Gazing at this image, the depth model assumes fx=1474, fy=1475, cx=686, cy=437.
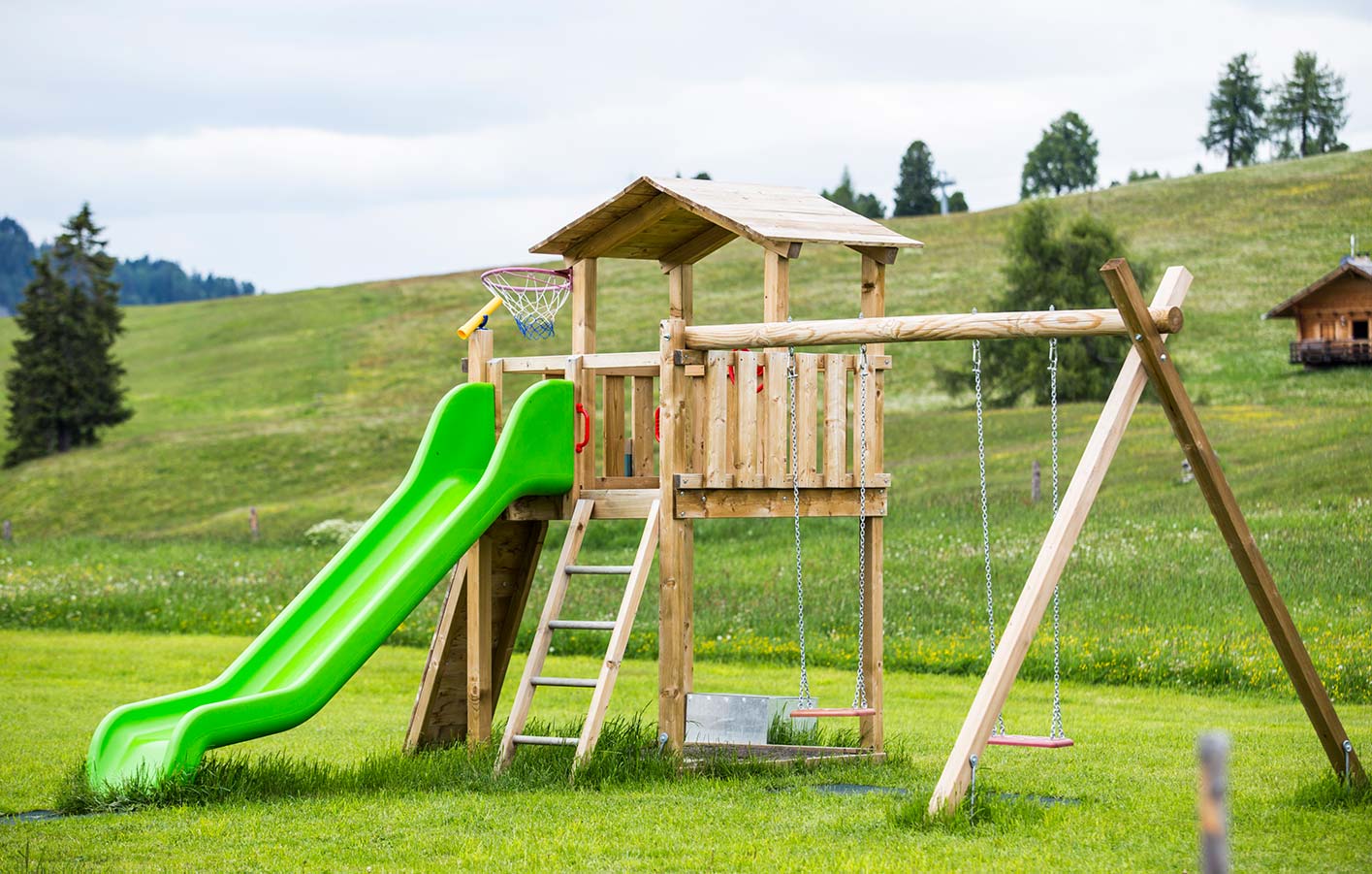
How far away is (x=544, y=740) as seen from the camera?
10250 mm

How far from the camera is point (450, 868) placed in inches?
296

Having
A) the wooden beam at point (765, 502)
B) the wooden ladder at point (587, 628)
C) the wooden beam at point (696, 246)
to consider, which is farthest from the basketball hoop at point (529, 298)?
the wooden beam at point (765, 502)

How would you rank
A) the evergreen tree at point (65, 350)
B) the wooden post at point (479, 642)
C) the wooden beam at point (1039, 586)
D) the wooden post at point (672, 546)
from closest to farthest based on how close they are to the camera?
the wooden beam at point (1039, 586) → the wooden post at point (672, 546) → the wooden post at point (479, 642) → the evergreen tree at point (65, 350)

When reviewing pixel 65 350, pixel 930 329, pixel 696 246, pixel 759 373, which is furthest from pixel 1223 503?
pixel 65 350

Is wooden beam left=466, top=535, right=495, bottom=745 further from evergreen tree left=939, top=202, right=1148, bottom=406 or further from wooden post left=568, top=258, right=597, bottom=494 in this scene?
evergreen tree left=939, top=202, right=1148, bottom=406

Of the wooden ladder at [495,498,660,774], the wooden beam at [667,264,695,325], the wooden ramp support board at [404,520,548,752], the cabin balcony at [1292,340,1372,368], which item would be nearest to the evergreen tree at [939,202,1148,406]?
the cabin balcony at [1292,340,1372,368]

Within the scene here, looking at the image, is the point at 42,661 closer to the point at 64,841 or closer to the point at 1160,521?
the point at 64,841

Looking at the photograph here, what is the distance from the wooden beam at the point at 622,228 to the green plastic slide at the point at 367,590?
1.53m

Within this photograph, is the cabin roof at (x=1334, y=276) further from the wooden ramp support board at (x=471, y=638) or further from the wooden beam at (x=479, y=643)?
the wooden beam at (x=479, y=643)

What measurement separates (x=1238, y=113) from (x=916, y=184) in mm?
24060

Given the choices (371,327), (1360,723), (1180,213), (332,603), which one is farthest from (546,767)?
(1180,213)

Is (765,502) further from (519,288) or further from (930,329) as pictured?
(519,288)

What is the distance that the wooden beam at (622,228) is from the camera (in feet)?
38.0

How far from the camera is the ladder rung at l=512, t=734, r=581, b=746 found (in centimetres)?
1025
